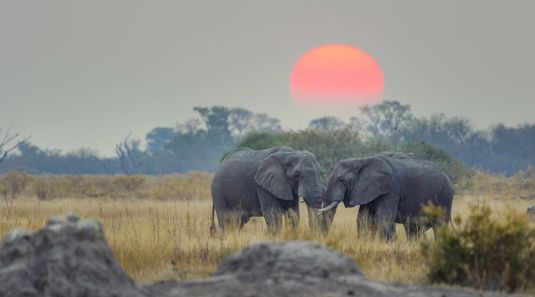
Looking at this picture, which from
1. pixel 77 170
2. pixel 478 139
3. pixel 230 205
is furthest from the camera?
pixel 77 170

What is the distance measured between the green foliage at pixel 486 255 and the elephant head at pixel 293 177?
20.7 ft

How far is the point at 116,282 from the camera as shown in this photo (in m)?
9.70

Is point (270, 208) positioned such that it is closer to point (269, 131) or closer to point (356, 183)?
point (356, 183)

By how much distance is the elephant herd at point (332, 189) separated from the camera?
1819 cm

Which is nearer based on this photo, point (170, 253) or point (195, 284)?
point (195, 284)

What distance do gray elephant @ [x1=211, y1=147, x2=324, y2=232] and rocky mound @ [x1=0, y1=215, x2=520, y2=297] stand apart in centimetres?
623

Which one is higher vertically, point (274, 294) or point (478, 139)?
point (478, 139)

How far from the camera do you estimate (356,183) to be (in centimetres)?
1867

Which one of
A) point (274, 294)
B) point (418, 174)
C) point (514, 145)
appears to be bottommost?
point (274, 294)

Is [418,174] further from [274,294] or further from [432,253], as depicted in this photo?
[274,294]

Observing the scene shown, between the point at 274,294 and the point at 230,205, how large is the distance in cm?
1112

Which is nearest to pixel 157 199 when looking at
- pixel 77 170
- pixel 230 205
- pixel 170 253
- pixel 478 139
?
Answer: pixel 230 205

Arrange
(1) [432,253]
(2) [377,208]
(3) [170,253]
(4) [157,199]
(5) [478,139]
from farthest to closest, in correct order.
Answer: (5) [478,139] → (4) [157,199] → (2) [377,208] → (3) [170,253] → (1) [432,253]

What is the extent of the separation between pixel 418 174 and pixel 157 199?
957 inches
